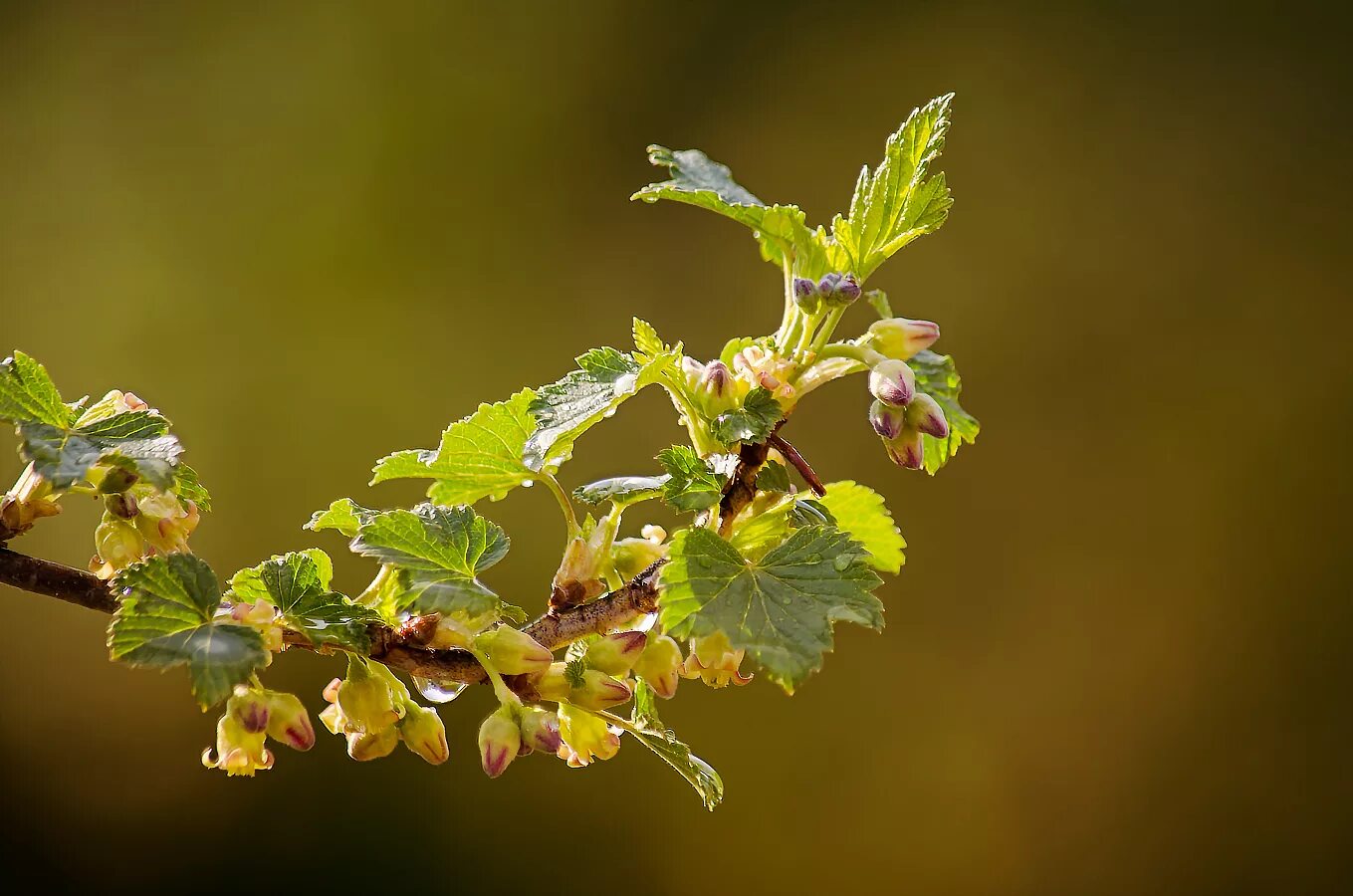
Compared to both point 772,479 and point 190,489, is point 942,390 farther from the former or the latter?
point 190,489

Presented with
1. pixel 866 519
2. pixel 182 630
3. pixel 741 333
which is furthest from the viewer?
pixel 741 333

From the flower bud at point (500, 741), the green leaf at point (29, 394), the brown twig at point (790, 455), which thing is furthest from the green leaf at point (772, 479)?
the green leaf at point (29, 394)

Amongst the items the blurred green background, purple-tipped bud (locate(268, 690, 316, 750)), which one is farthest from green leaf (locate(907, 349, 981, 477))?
the blurred green background

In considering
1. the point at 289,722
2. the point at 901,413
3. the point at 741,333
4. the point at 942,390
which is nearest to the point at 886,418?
the point at 901,413

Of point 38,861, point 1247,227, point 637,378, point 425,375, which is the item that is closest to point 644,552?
point 637,378

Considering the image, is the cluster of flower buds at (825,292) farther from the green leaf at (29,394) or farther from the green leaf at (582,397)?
the green leaf at (29,394)

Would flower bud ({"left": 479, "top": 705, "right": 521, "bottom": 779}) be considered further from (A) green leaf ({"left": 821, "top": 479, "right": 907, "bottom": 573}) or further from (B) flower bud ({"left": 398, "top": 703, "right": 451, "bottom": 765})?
(A) green leaf ({"left": 821, "top": 479, "right": 907, "bottom": 573})
